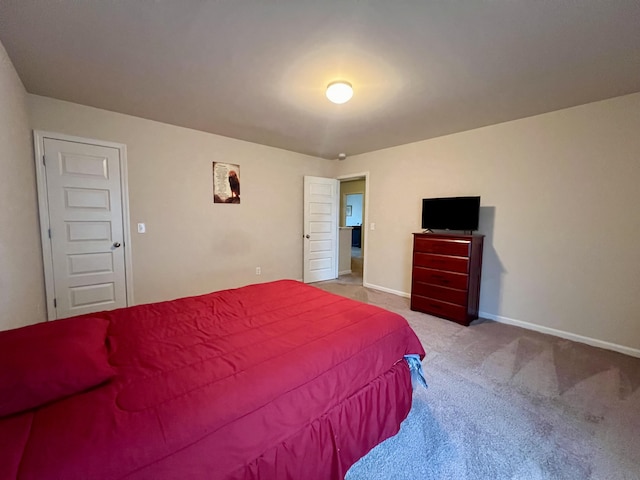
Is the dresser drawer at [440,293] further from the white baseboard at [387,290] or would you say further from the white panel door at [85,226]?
the white panel door at [85,226]

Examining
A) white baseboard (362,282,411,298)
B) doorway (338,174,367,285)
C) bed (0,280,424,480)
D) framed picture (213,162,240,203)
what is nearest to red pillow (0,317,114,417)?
bed (0,280,424,480)

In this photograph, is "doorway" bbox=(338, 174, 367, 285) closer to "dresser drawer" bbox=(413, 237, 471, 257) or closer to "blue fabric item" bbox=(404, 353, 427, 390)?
"dresser drawer" bbox=(413, 237, 471, 257)

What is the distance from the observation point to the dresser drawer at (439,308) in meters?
3.04

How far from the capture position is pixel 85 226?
111 inches

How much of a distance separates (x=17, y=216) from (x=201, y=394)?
2.36 meters

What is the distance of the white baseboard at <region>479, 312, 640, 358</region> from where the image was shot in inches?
94.9

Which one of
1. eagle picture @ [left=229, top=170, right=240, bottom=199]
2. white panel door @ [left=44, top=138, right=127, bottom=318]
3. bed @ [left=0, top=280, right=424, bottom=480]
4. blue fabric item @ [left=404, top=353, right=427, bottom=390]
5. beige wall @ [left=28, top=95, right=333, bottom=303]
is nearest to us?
bed @ [left=0, top=280, right=424, bottom=480]

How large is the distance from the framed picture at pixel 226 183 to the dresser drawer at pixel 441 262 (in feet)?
8.99

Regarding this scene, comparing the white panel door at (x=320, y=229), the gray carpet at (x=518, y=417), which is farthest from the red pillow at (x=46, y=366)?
the white panel door at (x=320, y=229)

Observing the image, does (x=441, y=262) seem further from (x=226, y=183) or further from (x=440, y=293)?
(x=226, y=183)

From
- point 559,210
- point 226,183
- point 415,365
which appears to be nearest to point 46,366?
point 415,365

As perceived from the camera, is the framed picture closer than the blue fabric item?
No

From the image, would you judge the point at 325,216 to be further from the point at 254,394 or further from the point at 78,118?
the point at 254,394

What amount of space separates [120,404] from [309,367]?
0.70m
